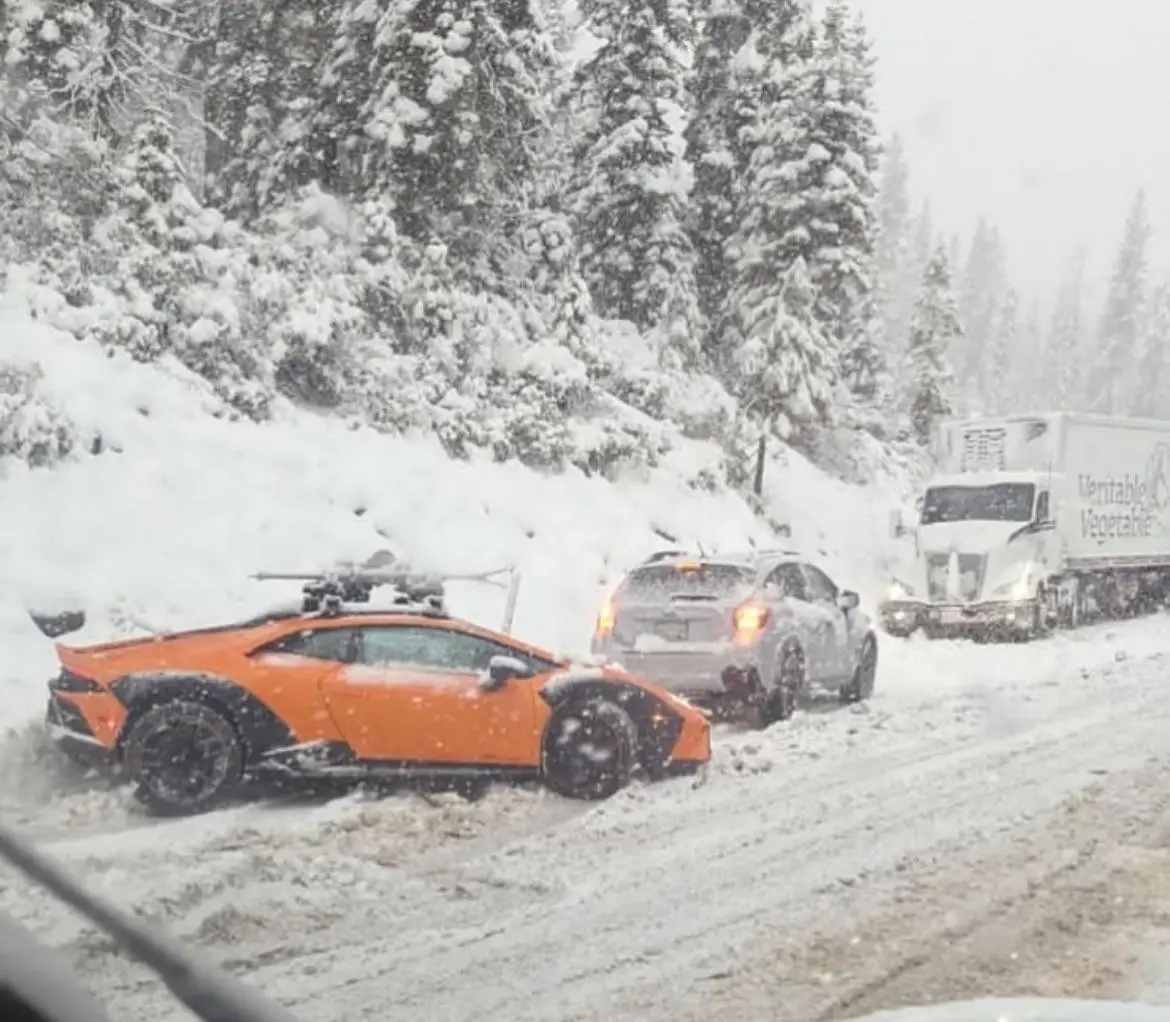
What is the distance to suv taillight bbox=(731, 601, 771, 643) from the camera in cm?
1169

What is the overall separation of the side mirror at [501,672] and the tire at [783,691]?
3491mm

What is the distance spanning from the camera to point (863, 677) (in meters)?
14.1

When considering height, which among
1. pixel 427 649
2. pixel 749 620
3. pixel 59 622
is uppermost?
pixel 749 620

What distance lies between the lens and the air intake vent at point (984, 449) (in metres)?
22.6

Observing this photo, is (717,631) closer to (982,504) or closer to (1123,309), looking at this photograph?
(982,504)

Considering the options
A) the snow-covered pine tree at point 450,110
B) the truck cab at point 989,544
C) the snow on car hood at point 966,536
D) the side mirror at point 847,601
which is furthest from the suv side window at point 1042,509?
the snow-covered pine tree at point 450,110

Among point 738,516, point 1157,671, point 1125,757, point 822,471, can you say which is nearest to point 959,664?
point 1157,671

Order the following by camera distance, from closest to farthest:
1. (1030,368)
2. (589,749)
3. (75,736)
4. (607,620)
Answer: (75,736), (589,749), (607,620), (1030,368)

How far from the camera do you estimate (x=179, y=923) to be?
19.7ft

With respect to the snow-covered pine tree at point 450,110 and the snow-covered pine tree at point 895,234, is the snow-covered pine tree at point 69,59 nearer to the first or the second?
the snow-covered pine tree at point 450,110

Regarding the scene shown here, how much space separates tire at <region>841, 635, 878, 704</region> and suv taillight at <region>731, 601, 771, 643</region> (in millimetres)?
2337

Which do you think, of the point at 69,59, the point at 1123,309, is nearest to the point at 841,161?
the point at 69,59

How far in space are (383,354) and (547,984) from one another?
15.7 meters

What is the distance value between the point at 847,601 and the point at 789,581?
1.27 metres
